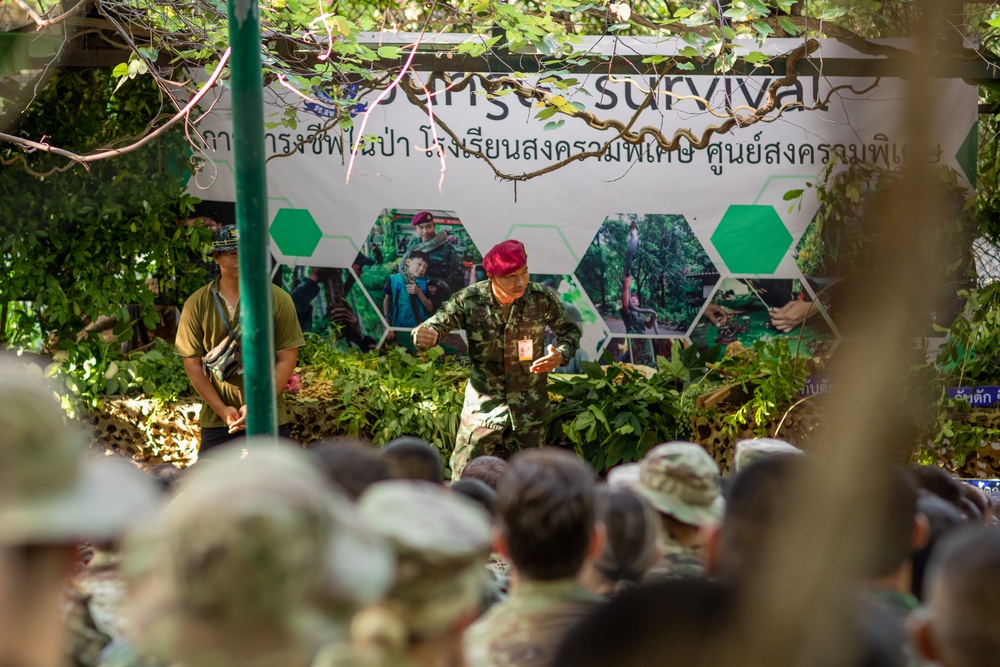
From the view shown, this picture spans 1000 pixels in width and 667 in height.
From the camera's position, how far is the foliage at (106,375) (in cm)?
668

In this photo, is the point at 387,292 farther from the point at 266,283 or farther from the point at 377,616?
the point at 377,616

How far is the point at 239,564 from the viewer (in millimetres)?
1277

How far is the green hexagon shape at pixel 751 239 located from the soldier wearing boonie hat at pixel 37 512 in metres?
6.05

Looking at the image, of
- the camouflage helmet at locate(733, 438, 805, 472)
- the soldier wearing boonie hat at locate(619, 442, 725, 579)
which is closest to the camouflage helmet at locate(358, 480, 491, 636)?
the soldier wearing boonie hat at locate(619, 442, 725, 579)

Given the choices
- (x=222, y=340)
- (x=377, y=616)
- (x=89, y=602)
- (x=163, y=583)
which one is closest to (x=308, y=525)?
(x=163, y=583)

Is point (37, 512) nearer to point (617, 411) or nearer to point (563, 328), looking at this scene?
point (563, 328)

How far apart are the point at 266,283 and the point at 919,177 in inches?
80.1

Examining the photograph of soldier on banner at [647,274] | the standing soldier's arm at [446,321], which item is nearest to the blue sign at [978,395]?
the photograph of soldier on banner at [647,274]

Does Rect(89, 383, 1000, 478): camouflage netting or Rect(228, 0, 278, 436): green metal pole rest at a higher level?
Rect(228, 0, 278, 436): green metal pole

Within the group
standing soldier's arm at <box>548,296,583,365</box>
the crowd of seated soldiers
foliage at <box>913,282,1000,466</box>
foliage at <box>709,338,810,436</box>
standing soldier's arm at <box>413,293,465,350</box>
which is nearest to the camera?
the crowd of seated soldiers

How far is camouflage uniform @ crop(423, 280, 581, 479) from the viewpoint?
577cm

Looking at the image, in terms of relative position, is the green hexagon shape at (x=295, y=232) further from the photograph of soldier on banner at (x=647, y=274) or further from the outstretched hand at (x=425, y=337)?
the outstretched hand at (x=425, y=337)

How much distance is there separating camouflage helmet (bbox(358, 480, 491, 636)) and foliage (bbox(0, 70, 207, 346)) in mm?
5743

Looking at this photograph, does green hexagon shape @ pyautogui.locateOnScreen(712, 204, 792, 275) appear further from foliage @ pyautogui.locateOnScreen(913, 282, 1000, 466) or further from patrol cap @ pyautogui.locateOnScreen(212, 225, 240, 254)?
patrol cap @ pyautogui.locateOnScreen(212, 225, 240, 254)
